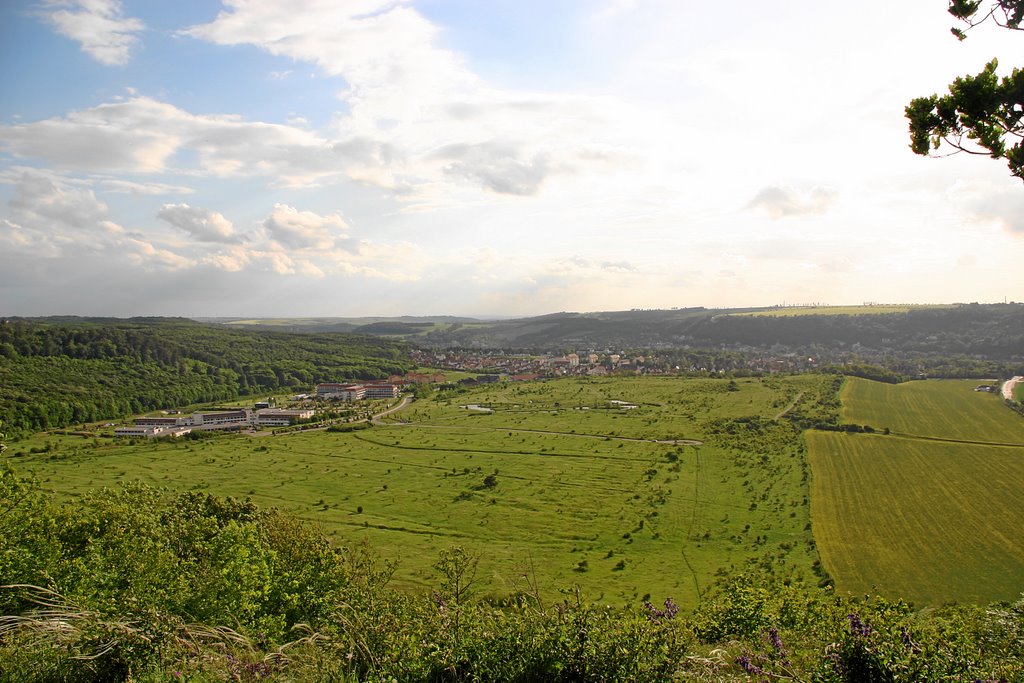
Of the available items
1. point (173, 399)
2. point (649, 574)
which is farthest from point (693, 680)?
point (173, 399)

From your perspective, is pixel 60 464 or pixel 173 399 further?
pixel 173 399

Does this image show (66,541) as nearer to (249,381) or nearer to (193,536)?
(193,536)

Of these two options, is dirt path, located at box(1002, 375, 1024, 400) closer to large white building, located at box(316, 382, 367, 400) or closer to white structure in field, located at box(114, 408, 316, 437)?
white structure in field, located at box(114, 408, 316, 437)

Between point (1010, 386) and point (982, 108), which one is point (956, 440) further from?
point (982, 108)

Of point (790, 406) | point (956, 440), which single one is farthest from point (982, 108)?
point (790, 406)

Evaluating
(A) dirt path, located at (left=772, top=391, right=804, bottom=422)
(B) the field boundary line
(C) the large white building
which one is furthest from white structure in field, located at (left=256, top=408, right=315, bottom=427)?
(B) the field boundary line

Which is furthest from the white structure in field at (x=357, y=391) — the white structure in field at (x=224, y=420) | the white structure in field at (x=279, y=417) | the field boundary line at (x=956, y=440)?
the field boundary line at (x=956, y=440)

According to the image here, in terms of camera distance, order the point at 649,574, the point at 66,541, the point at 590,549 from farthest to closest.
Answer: the point at 590,549 < the point at 649,574 < the point at 66,541
